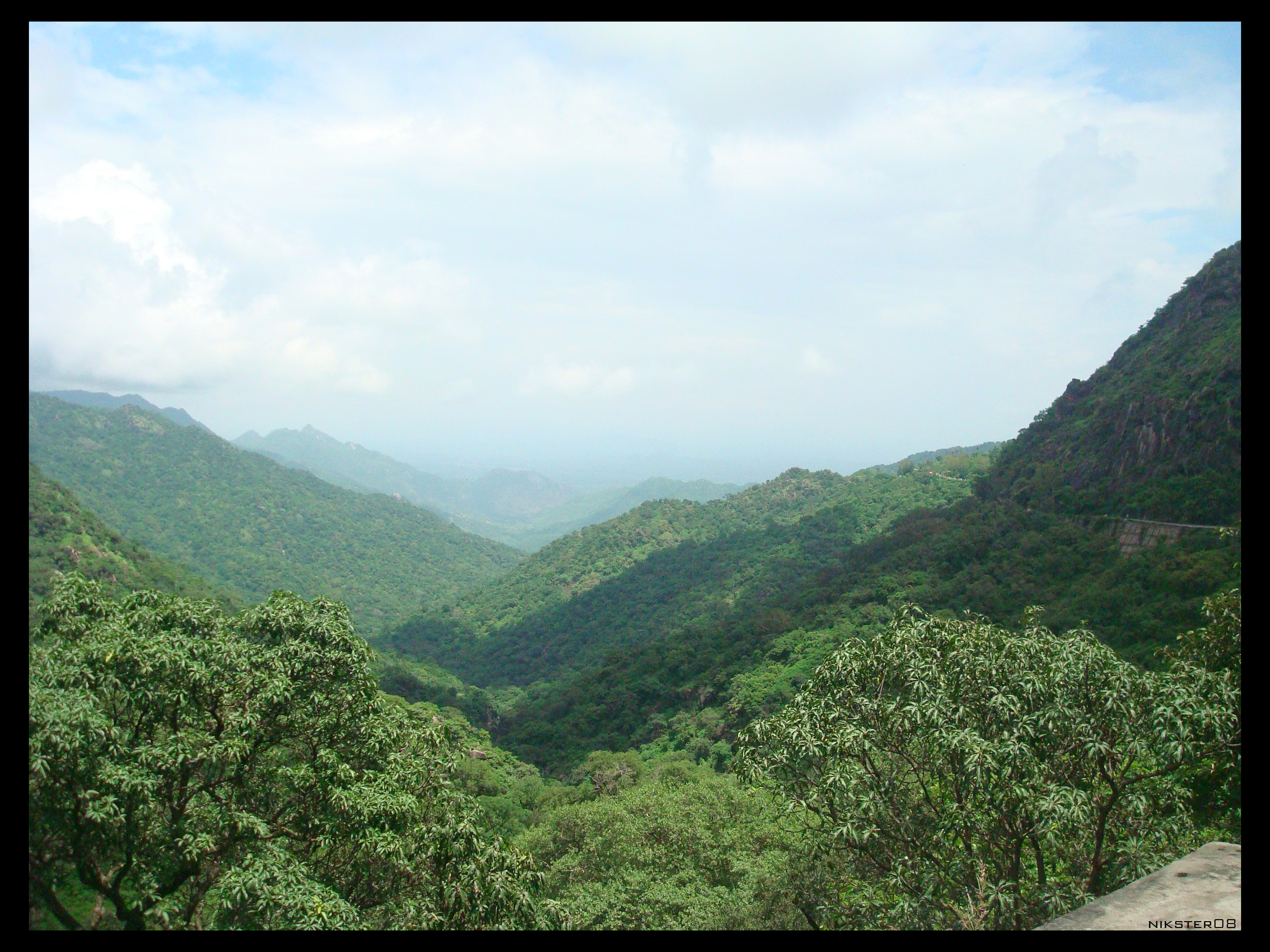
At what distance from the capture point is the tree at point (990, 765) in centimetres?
566

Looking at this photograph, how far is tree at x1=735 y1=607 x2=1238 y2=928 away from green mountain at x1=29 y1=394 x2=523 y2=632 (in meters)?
72.8

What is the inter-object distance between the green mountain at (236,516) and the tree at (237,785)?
71070mm

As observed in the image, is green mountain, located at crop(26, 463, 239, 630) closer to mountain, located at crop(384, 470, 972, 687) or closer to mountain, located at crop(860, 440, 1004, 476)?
mountain, located at crop(384, 470, 972, 687)

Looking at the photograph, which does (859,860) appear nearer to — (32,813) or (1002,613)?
(32,813)

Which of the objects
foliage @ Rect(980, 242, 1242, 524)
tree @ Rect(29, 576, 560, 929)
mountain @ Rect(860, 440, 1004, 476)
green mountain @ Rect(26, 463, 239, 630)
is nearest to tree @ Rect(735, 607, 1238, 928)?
tree @ Rect(29, 576, 560, 929)

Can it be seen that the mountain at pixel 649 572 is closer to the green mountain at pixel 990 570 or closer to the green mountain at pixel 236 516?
the green mountain at pixel 990 570

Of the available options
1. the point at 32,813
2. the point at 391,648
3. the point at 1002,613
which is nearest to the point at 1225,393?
the point at 1002,613

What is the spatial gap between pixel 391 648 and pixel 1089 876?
64.5m

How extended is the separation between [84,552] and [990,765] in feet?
153

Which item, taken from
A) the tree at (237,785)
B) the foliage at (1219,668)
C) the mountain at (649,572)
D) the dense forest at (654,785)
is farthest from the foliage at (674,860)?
the mountain at (649,572)

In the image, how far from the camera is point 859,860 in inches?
266

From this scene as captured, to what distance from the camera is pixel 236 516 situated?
8400 cm

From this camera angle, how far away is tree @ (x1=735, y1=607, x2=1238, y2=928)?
18.6ft

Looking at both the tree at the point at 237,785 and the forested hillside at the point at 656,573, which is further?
the forested hillside at the point at 656,573
